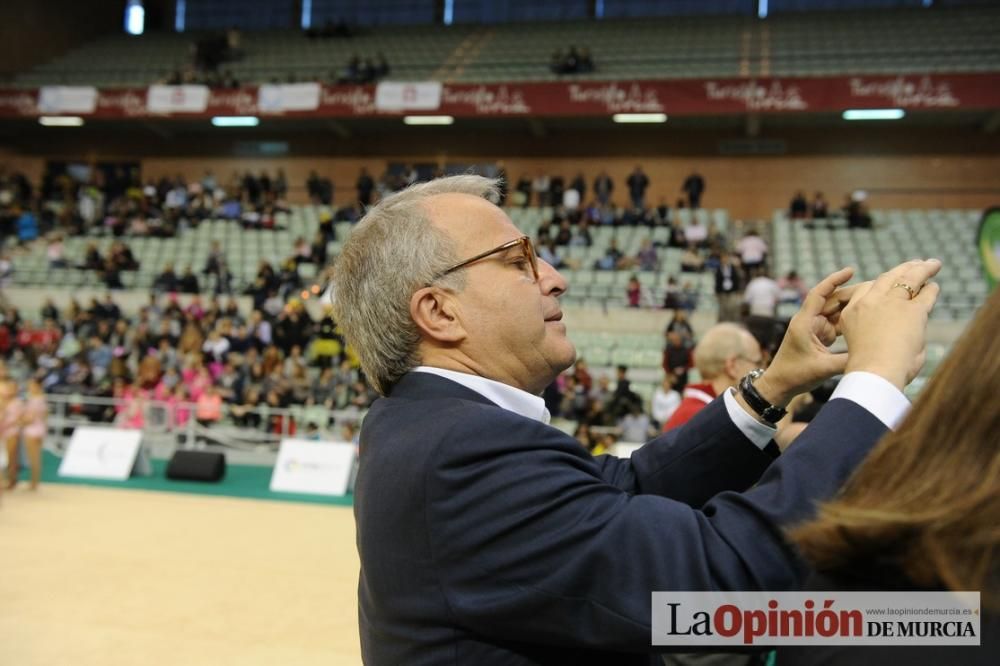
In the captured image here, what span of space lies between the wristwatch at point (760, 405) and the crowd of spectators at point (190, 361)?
34.2 ft

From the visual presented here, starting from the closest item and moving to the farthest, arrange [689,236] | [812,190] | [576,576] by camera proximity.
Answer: [576,576] → [689,236] → [812,190]

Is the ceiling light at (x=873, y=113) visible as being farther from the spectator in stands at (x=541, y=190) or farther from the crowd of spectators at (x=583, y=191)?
the spectator in stands at (x=541, y=190)

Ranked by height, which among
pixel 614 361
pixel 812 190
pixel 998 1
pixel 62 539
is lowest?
pixel 62 539

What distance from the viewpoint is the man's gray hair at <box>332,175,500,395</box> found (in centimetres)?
150

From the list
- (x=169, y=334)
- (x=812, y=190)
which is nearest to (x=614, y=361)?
(x=169, y=334)

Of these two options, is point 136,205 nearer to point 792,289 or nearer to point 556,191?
point 556,191

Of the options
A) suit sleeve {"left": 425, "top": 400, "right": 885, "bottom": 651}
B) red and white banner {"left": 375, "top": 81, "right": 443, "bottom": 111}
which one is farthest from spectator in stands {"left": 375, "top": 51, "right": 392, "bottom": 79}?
suit sleeve {"left": 425, "top": 400, "right": 885, "bottom": 651}

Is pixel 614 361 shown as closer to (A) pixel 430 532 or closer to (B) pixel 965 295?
(B) pixel 965 295

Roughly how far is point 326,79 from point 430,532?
22429 millimetres

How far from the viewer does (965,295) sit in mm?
14297

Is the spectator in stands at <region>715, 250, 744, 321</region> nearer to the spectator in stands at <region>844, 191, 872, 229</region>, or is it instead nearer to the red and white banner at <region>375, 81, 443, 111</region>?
the spectator in stands at <region>844, 191, 872, 229</region>

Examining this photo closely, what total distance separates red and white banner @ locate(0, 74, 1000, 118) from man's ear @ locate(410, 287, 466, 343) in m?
17.8

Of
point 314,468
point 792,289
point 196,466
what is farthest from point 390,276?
point 792,289

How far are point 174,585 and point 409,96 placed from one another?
15339 millimetres
